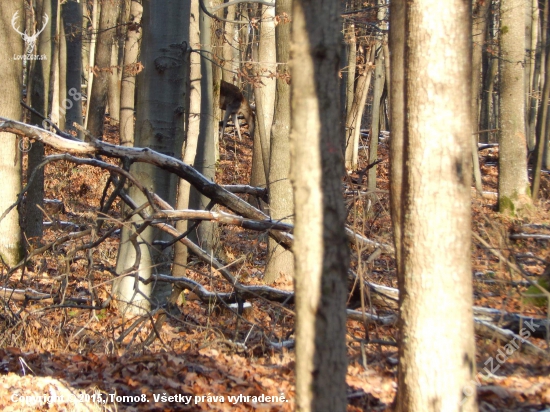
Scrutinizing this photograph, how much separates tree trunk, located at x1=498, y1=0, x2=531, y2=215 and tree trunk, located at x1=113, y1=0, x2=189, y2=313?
1018 centimetres

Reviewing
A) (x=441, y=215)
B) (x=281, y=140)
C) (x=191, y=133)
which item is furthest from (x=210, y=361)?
(x=281, y=140)

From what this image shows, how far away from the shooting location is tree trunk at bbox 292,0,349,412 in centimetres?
274

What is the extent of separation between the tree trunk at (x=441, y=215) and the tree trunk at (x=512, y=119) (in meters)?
12.2

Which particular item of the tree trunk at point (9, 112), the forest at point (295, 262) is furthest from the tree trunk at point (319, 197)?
the tree trunk at point (9, 112)

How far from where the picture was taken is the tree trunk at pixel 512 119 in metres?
14.9

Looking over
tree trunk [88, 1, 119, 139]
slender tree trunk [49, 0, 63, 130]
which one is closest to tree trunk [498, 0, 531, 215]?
tree trunk [88, 1, 119, 139]

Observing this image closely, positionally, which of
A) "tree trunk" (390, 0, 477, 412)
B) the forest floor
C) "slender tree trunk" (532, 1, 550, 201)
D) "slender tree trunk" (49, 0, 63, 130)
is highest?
"slender tree trunk" (49, 0, 63, 130)

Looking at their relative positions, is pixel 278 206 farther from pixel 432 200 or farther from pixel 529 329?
pixel 432 200

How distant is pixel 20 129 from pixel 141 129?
5.70 feet

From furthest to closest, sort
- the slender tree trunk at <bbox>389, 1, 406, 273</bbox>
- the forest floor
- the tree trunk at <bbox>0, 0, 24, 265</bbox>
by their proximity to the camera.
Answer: the tree trunk at <bbox>0, 0, 24, 265</bbox>
the slender tree trunk at <bbox>389, 1, 406, 273</bbox>
the forest floor

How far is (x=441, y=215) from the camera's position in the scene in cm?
362

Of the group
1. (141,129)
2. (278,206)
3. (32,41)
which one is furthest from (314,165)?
(32,41)

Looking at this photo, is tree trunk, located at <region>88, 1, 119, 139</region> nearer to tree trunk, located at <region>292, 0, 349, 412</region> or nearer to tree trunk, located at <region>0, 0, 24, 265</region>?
tree trunk, located at <region>0, 0, 24, 265</region>

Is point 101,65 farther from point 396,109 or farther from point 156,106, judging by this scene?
point 396,109
